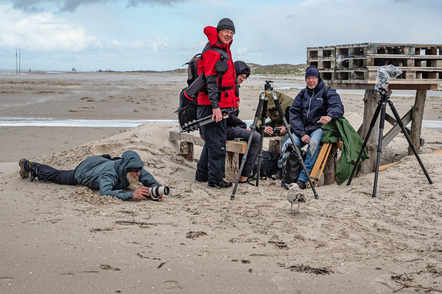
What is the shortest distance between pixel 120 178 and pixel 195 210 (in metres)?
1.04

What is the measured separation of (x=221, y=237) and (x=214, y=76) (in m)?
2.28

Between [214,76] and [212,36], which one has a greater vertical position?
[212,36]

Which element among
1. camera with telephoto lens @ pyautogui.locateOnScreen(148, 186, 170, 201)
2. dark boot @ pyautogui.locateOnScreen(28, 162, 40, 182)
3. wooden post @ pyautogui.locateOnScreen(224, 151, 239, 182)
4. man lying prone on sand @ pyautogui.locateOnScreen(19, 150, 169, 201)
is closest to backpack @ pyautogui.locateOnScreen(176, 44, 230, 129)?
wooden post @ pyautogui.locateOnScreen(224, 151, 239, 182)

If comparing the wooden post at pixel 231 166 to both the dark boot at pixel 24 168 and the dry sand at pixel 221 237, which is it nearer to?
the dry sand at pixel 221 237

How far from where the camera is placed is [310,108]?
7.60 metres

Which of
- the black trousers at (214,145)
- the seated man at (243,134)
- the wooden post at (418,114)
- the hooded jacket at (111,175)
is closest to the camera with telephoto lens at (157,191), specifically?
the hooded jacket at (111,175)

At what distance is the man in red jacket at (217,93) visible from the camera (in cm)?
664

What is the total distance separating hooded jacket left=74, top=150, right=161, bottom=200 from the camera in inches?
247

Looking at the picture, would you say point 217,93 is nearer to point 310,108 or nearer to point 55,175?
point 310,108

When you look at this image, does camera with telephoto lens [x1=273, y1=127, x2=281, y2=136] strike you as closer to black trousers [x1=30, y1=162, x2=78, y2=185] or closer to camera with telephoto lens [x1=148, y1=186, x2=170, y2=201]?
camera with telephoto lens [x1=148, y1=186, x2=170, y2=201]

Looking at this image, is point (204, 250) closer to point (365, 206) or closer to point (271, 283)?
point (271, 283)

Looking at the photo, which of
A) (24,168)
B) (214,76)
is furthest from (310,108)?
(24,168)

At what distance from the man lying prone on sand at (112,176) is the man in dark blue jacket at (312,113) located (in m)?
2.06

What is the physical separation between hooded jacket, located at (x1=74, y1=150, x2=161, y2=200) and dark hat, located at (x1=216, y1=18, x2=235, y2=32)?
1802 millimetres
